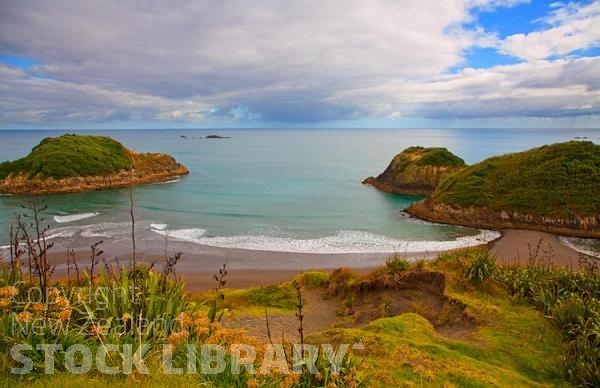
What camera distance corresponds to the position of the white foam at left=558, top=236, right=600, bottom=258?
3021 cm

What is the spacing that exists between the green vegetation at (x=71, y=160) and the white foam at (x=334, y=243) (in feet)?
111

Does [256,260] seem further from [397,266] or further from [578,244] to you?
[578,244]

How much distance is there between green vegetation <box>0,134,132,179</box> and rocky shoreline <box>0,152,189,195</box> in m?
0.98

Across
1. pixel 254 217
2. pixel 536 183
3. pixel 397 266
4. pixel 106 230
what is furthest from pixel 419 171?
pixel 397 266

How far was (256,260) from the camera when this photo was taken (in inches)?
1084

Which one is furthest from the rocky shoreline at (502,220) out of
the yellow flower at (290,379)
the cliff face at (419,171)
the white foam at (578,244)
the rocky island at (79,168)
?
the yellow flower at (290,379)

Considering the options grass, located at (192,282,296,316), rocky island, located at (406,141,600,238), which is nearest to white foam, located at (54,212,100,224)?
grass, located at (192,282,296,316)

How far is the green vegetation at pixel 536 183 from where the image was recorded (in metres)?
38.2

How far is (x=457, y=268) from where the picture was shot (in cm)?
1382

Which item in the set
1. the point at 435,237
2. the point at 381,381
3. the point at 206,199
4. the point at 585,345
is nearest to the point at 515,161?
the point at 435,237

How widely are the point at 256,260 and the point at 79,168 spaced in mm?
46365

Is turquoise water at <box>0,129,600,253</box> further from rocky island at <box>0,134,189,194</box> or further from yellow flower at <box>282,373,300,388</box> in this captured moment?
yellow flower at <box>282,373,300,388</box>

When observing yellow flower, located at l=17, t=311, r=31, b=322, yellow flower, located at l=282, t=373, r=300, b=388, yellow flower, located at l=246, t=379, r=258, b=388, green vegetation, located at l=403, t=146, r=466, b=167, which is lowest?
yellow flower, located at l=282, t=373, r=300, b=388

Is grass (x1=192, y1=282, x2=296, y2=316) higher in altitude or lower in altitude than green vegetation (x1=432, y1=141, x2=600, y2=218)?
lower
